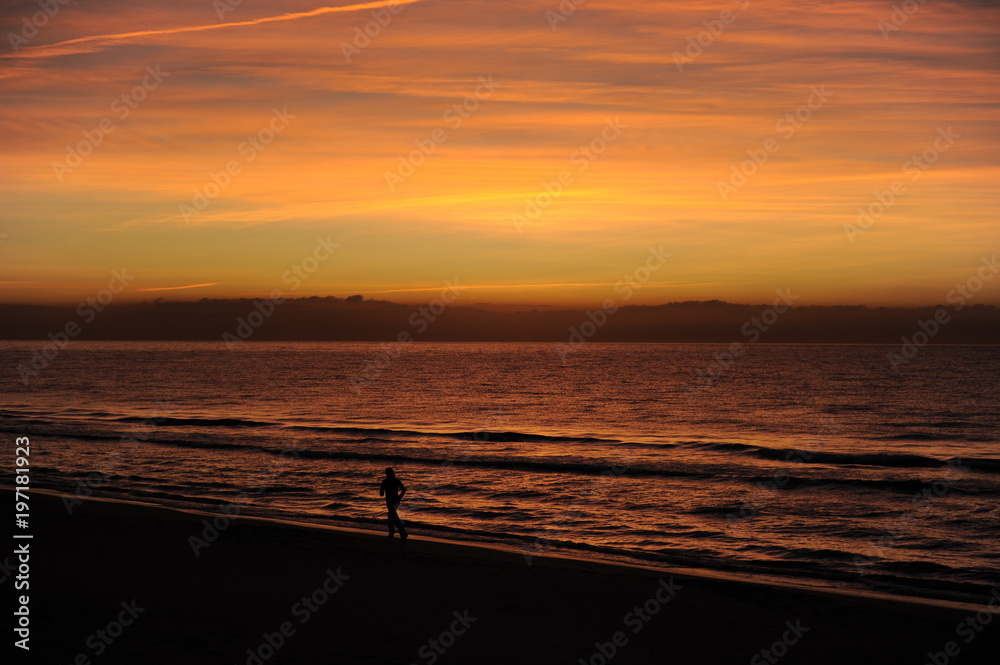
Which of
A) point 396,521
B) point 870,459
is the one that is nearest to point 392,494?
point 396,521

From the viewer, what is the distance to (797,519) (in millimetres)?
23406

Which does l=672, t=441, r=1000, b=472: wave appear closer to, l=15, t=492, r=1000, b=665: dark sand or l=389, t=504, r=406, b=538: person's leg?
l=15, t=492, r=1000, b=665: dark sand

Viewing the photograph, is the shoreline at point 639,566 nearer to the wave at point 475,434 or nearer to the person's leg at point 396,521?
the person's leg at point 396,521

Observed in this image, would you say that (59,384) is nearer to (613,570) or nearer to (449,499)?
(449,499)

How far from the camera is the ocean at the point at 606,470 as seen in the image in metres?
19.8

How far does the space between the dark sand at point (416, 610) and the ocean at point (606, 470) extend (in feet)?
9.02

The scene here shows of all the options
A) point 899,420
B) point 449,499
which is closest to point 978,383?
point 899,420

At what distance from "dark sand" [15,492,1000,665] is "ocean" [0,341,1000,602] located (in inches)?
108

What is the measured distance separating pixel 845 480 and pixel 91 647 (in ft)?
93.2

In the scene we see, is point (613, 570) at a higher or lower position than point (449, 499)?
lower

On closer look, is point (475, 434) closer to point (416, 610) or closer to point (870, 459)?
point (870, 459)

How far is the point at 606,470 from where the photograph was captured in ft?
110

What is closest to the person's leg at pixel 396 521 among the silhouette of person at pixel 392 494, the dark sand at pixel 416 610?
the silhouette of person at pixel 392 494

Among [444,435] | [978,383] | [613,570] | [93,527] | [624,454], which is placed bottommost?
[613,570]
